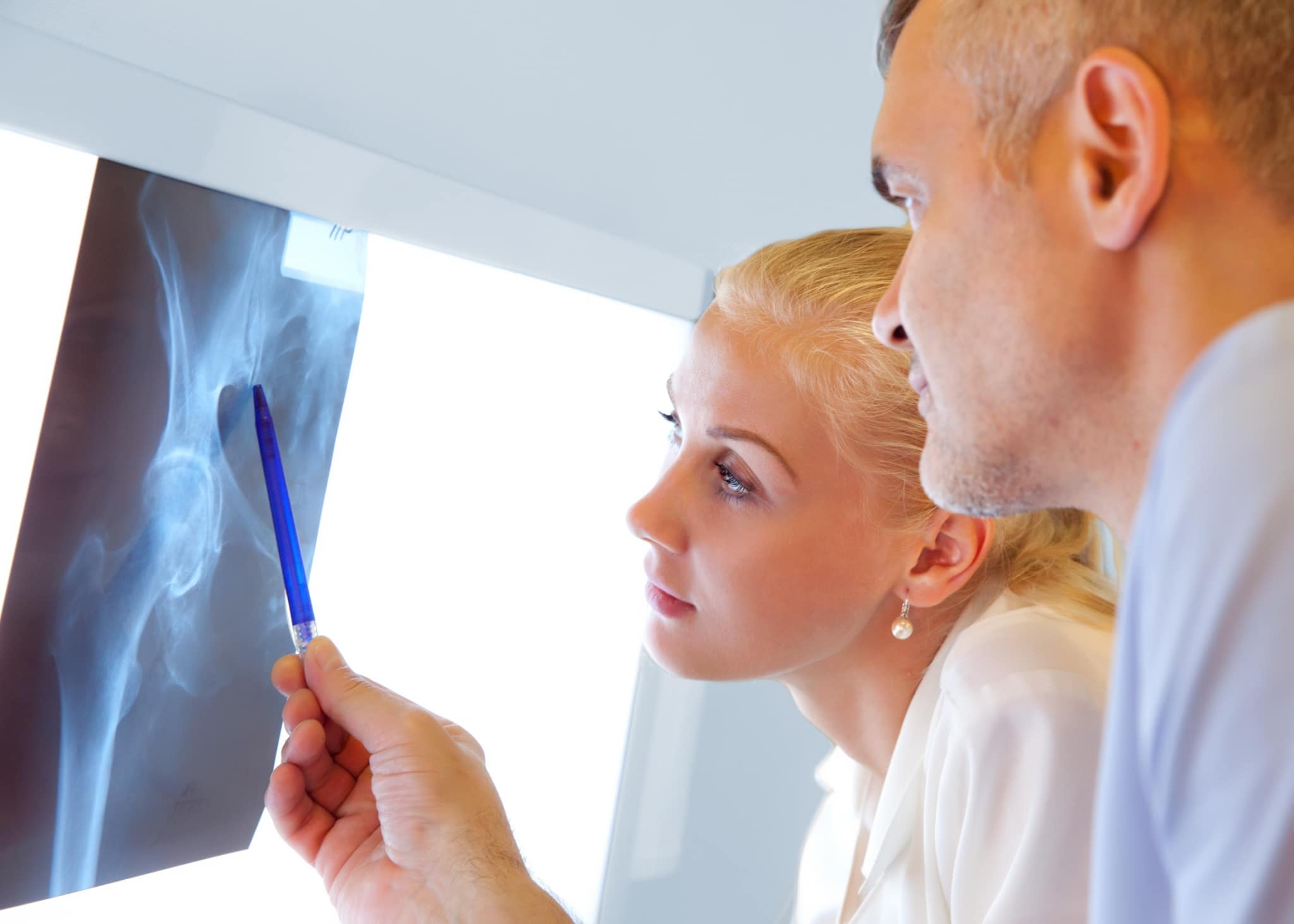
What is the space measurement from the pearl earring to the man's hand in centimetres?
45

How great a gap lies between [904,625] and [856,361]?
0.90 ft

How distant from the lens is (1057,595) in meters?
1.04

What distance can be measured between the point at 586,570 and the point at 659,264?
1.08 feet

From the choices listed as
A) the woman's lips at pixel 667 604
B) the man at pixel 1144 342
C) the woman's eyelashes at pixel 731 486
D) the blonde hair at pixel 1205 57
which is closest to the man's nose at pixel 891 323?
the man at pixel 1144 342

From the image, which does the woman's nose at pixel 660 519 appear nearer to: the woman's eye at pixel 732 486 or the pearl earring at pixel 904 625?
the woman's eye at pixel 732 486

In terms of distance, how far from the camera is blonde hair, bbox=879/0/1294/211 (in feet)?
1.75

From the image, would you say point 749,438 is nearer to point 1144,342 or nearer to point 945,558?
point 945,558

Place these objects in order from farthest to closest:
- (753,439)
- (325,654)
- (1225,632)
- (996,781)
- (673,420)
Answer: (673,420)
(753,439)
(996,781)
(325,654)
(1225,632)

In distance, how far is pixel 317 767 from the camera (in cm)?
80

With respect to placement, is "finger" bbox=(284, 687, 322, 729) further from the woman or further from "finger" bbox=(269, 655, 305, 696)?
the woman

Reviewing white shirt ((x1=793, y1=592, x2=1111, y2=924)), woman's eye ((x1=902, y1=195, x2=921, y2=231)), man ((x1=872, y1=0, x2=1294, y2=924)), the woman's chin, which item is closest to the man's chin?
man ((x1=872, y1=0, x2=1294, y2=924))

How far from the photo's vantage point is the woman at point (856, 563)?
0.93 metres

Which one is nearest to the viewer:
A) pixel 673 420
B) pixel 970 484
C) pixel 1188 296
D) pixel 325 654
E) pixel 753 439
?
pixel 1188 296

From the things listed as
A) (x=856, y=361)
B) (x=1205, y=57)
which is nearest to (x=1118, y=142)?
(x=1205, y=57)
